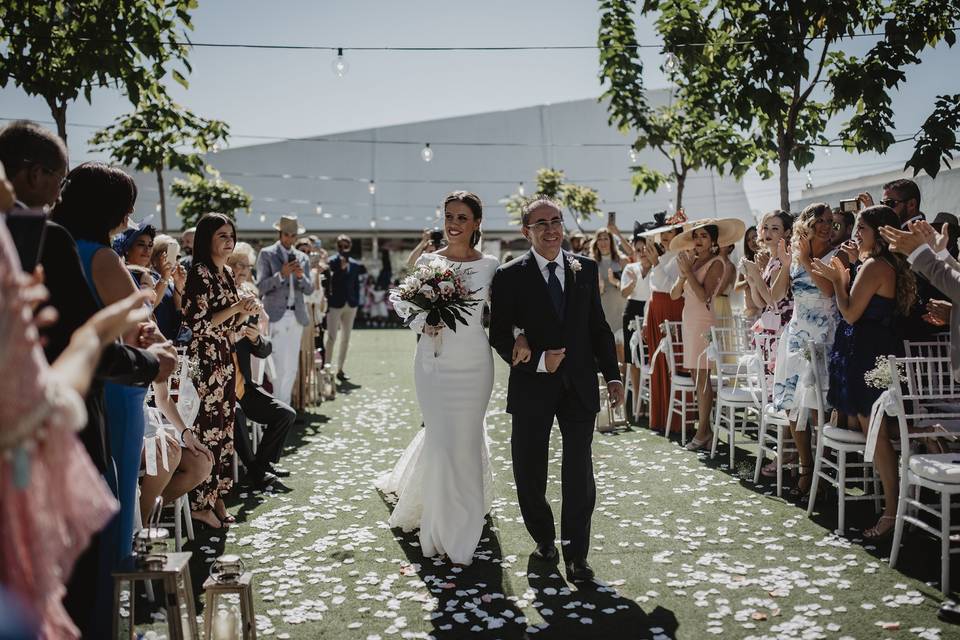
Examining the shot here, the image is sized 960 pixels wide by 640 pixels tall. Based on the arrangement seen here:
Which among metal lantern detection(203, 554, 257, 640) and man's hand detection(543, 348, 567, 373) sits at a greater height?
man's hand detection(543, 348, 567, 373)

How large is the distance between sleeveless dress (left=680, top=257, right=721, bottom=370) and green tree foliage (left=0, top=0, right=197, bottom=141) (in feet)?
18.6

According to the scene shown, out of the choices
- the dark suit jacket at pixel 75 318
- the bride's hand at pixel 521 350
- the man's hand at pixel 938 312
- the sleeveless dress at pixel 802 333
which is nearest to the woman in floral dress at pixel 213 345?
the bride's hand at pixel 521 350

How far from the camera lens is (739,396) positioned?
712 centimetres

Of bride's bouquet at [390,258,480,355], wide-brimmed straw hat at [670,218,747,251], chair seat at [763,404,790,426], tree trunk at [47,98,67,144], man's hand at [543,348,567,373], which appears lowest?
chair seat at [763,404,790,426]

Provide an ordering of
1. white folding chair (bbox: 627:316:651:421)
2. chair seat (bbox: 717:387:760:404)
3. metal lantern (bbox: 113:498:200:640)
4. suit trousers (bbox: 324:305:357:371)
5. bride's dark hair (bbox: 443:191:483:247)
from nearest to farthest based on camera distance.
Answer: metal lantern (bbox: 113:498:200:640) < bride's dark hair (bbox: 443:191:483:247) < chair seat (bbox: 717:387:760:404) < white folding chair (bbox: 627:316:651:421) < suit trousers (bbox: 324:305:357:371)

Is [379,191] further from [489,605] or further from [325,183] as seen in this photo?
[489,605]

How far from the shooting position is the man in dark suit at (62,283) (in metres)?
2.59

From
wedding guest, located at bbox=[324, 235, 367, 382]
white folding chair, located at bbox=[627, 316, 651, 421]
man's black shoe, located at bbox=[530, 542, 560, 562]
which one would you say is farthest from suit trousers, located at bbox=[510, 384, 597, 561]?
wedding guest, located at bbox=[324, 235, 367, 382]

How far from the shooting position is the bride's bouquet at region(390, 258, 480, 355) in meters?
4.91

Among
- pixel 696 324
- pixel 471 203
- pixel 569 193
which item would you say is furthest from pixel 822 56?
pixel 569 193

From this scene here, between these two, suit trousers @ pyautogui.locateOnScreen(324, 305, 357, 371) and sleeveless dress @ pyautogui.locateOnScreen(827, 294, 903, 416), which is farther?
suit trousers @ pyautogui.locateOnScreen(324, 305, 357, 371)

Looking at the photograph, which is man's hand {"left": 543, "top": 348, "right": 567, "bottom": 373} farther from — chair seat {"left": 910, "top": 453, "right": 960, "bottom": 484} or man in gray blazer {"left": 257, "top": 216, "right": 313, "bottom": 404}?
man in gray blazer {"left": 257, "top": 216, "right": 313, "bottom": 404}

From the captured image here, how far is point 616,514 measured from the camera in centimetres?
591

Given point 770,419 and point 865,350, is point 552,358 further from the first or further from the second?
point 770,419
